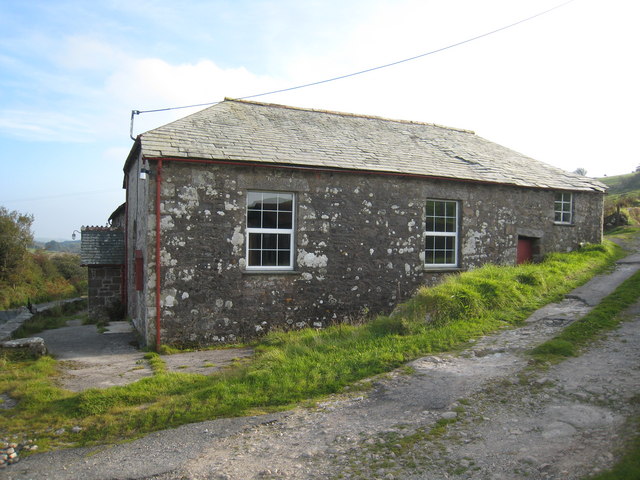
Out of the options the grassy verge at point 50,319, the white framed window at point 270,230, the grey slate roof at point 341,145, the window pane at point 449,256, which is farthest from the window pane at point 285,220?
the grassy verge at point 50,319

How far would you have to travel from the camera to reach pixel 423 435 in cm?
478

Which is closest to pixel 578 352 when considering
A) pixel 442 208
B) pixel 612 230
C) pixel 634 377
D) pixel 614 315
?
pixel 634 377

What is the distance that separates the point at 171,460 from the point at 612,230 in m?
22.5

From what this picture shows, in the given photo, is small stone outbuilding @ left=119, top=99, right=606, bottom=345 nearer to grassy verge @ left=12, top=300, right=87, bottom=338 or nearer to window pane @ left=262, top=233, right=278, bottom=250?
window pane @ left=262, top=233, right=278, bottom=250

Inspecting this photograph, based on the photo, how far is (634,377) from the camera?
5598mm

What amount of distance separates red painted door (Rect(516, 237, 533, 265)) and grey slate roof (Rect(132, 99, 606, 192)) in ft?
5.71

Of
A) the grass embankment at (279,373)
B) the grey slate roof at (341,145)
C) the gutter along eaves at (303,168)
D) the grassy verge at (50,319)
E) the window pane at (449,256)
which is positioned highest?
the grey slate roof at (341,145)

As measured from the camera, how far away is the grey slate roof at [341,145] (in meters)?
10.5

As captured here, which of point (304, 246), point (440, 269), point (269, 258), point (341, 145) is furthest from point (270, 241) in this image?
point (440, 269)

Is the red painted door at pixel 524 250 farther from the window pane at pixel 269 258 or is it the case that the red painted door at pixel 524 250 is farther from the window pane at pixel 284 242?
the window pane at pixel 269 258

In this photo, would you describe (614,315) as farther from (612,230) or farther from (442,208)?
(612,230)

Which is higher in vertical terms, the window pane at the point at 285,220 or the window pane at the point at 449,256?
the window pane at the point at 285,220

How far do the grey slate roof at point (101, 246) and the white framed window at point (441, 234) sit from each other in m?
9.31

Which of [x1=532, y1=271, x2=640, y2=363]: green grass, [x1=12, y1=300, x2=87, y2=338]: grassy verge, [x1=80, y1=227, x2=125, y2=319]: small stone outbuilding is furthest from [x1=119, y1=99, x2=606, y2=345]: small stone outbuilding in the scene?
[x1=532, y1=271, x2=640, y2=363]: green grass
